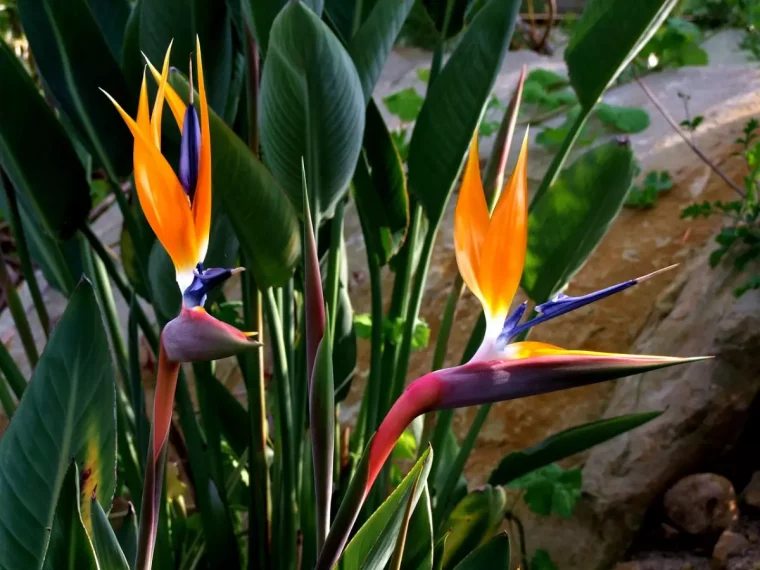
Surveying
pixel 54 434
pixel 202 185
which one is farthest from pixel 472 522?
pixel 202 185

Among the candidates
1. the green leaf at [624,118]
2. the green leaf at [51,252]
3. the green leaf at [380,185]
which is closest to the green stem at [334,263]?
the green leaf at [380,185]

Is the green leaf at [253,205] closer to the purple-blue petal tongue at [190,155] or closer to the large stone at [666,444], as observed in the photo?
the purple-blue petal tongue at [190,155]

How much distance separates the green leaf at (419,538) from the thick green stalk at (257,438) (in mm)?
213

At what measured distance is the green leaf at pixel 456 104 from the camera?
597mm

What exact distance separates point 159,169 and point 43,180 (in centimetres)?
42

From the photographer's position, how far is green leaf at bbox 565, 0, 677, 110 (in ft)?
1.96

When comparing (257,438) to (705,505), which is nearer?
(257,438)

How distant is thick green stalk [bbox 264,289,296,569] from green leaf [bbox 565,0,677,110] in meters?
0.34

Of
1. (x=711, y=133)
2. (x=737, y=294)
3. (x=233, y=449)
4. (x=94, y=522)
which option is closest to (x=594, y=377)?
(x=94, y=522)

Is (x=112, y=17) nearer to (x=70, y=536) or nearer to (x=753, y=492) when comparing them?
(x=70, y=536)

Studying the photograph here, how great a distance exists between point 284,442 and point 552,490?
0.44 meters

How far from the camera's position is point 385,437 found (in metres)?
0.30

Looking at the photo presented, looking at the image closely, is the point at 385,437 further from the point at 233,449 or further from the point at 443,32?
the point at 233,449

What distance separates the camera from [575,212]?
691mm
